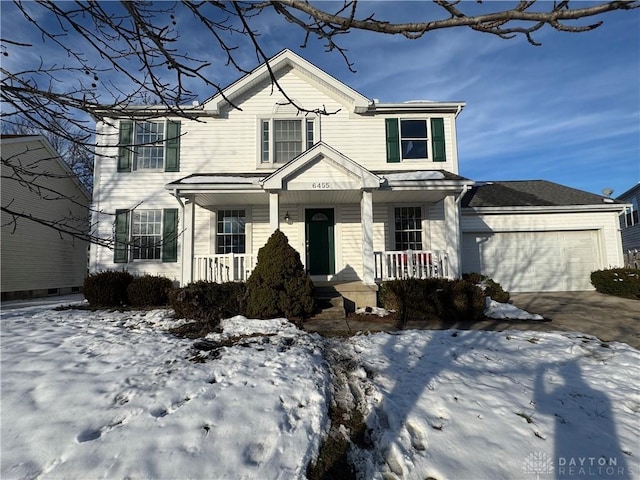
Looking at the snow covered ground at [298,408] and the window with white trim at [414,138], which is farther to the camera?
the window with white trim at [414,138]

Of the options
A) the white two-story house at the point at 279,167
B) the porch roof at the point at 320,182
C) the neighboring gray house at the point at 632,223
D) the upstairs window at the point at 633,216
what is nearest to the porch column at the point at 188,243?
the porch roof at the point at 320,182

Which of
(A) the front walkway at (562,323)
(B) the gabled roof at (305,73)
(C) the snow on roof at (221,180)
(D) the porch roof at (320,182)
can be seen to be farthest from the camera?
(B) the gabled roof at (305,73)

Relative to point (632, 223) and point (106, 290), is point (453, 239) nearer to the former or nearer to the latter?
point (106, 290)

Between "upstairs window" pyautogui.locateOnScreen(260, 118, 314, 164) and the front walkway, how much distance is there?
5.90 meters

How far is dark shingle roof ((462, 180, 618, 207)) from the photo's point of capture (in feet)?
37.0

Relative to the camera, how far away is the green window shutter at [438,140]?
10.5 metres

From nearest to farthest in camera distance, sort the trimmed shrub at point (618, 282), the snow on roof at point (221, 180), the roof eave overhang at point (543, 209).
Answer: the snow on roof at point (221, 180), the trimmed shrub at point (618, 282), the roof eave overhang at point (543, 209)

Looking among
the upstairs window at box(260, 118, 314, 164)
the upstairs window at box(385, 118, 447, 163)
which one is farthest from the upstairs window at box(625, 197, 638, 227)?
the upstairs window at box(260, 118, 314, 164)

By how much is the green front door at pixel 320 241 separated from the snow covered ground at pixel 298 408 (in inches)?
200

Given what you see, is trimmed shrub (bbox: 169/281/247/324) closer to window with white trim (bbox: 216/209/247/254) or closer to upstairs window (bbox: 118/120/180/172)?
window with white trim (bbox: 216/209/247/254)

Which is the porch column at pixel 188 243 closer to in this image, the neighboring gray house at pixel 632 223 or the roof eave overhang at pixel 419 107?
the roof eave overhang at pixel 419 107

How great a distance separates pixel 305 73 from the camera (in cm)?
1056

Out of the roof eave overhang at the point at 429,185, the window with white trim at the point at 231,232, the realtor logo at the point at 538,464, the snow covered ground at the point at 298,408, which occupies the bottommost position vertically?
the realtor logo at the point at 538,464

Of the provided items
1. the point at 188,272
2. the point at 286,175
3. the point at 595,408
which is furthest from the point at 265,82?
the point at 595,408
